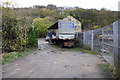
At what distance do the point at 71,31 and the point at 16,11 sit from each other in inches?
280

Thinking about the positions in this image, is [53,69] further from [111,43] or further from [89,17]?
[89,17]

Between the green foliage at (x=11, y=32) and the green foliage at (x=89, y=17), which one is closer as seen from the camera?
the green foliage at (x=11, y=32)

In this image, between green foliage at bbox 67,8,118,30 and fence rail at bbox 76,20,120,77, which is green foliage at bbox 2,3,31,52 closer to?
fence rail at bbox 76,20,120,77

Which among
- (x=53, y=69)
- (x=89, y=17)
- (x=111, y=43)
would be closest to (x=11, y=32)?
(x=53, y=69)

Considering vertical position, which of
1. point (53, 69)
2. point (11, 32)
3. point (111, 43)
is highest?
point (11, 32)

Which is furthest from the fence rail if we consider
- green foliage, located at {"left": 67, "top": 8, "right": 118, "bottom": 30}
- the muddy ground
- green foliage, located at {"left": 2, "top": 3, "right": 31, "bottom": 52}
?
green foliage, located at {"left": 67, "top": 8, "right": 118, "bottom": 30}

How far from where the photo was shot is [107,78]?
13.2 ft

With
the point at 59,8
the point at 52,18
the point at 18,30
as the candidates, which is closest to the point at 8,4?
the point at 18,30

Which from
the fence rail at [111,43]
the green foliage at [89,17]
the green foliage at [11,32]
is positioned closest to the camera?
the fence rail at [111,43]

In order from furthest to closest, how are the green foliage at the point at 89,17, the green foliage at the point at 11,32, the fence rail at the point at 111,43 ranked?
the green foliage at the point at 89,17 < the green foliage at the point at 11,32 < the fence rail at the point at 111,43

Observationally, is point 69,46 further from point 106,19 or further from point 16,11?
point 106,19

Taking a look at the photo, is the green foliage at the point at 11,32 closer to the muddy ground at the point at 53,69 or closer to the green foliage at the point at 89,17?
the muddy ground at the point at 53,69

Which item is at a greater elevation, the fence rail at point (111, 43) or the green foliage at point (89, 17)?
the green foliage at point (89, 17)

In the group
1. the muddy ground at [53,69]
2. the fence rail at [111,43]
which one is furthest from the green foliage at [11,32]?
the fence rail at [111,43]
